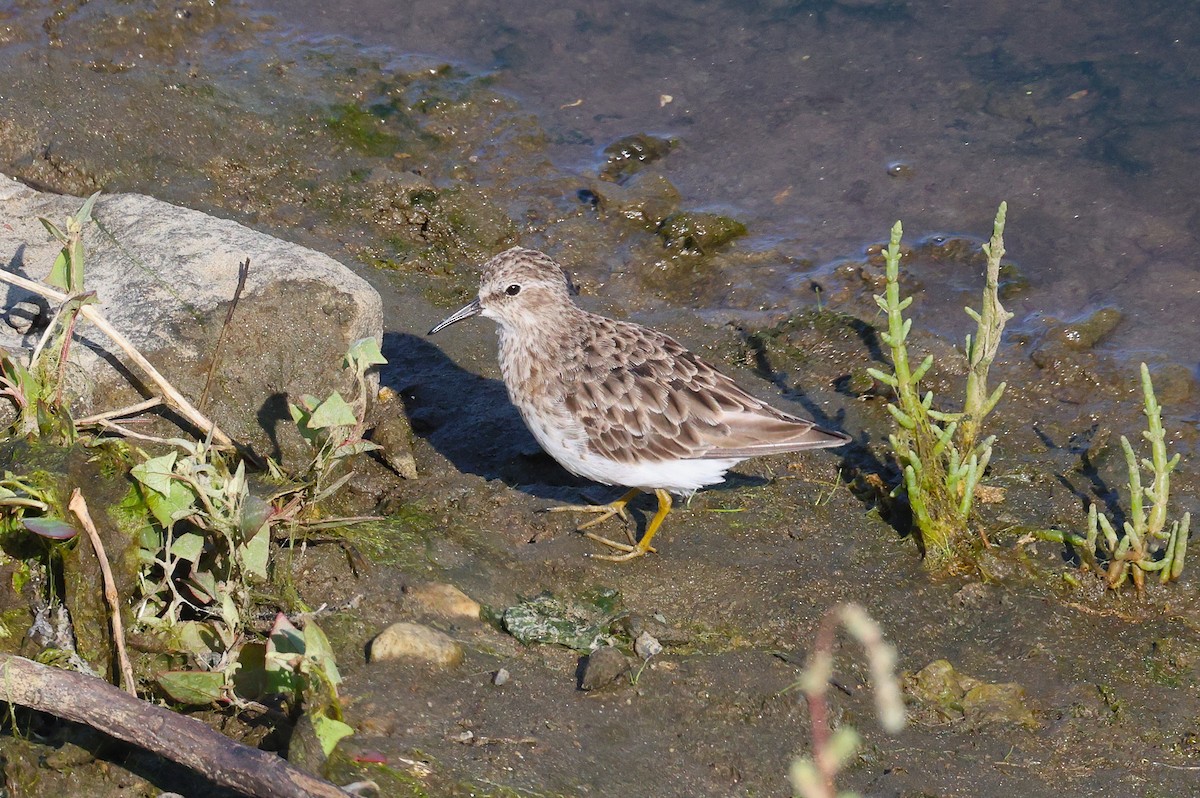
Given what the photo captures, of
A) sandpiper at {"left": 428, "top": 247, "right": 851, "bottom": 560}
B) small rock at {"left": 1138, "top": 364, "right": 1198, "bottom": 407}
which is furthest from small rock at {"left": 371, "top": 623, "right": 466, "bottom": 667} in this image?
small rock at {"left": 1138, "top": 364, "right": 1198, "bottom": 407}

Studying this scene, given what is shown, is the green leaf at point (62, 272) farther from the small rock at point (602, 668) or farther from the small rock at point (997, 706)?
the small rock at point (997, 706)

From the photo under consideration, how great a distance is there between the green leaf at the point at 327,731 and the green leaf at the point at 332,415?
1511 millimetres

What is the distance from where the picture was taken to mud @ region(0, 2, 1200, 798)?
4184 millimetres

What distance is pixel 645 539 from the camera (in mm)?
5578

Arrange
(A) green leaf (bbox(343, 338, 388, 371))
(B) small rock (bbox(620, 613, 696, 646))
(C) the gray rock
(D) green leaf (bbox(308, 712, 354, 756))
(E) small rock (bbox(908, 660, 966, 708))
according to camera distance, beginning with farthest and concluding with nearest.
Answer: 1. (C) the gray rock
2. (A) green leaf (bbox(343, 338, 388, 371))
3. (B) small rock (bbox(620, 613, 696, 646))
4. (E) small rock (bbox(908, 660, 966, 708))
5. (D) green leaf (bbox(308, 712, 354, 756))

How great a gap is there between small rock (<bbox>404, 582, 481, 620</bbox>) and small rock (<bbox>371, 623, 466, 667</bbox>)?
26 cm

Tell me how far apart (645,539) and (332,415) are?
1657mm

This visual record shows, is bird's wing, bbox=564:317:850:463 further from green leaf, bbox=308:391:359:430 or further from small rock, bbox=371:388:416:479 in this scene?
green leaf, bbox=308:391:359:430

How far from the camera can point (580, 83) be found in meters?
9.61

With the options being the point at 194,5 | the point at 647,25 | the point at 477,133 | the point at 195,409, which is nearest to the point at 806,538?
the point at 195,409

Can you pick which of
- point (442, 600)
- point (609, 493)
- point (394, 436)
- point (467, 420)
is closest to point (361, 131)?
point (467, 420)

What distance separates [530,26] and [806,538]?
6.23 meters

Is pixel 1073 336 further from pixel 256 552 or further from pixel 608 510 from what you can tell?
pixel 256 552

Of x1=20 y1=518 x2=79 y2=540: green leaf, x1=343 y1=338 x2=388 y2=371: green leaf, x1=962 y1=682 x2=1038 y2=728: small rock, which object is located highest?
x1=343 y1=338 x2=388 y2=371: green leaf
